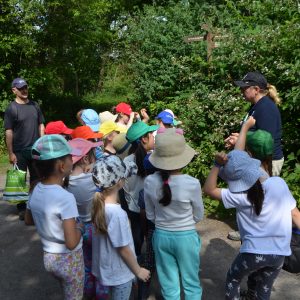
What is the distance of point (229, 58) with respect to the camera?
686 cm

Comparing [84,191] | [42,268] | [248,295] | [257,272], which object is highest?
[84,191]

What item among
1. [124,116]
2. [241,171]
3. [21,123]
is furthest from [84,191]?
[21,123]

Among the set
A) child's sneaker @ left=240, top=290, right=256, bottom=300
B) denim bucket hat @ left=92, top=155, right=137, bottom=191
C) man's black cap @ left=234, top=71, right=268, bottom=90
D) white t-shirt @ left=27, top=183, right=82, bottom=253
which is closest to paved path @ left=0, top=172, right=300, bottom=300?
child's sneaker @ left=240, top=290, right=256, bottom=300

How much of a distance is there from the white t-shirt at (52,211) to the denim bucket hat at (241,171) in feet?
3.33

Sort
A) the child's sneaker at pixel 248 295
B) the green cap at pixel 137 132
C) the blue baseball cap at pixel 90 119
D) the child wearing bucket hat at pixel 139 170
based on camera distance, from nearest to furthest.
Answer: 1. the child's sneaker at pixel 248 295
2. the child wearing bucket hat at pixel 139 170
3. the green cap at pixel 137 132
4. the blue baseball cap at pixel 90 119

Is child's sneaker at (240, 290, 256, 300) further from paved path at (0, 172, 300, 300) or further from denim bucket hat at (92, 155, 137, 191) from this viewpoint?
denim bucket hat at (92, 155, 137, 191)

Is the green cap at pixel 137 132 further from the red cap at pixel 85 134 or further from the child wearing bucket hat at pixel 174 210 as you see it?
the child wearing bucket hat at pixel 174 210

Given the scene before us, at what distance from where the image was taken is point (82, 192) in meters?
3.34

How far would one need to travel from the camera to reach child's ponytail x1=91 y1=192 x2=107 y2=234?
2582 mm

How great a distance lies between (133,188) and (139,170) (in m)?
0.18

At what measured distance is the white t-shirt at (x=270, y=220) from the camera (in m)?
2.71

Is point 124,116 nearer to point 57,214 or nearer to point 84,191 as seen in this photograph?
point 84,191

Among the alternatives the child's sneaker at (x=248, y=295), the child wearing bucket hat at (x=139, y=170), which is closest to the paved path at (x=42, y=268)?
the child's sneaker at (x=248, y=295)

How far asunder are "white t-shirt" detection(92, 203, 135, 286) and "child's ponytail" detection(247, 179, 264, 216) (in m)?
0.82
